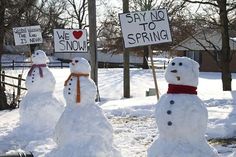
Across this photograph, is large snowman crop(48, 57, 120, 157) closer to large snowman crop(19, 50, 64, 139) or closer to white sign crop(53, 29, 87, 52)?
large snowman crop(19, 50, 64, 139)

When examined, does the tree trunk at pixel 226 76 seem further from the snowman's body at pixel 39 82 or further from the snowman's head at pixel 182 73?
the snowman's head at pixel 182 73

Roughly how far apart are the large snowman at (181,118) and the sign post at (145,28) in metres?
3.38

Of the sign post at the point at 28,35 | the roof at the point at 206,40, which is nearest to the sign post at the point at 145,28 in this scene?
the sign post at the point at 28,35

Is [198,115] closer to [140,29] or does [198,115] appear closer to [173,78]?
[173,78]

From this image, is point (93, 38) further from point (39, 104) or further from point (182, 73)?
point (182, 73)

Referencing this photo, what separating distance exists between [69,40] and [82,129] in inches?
196

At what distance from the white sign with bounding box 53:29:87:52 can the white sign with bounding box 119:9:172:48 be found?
2650mm

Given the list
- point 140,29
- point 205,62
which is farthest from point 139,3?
point 140,29

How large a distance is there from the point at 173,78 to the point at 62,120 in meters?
2.00

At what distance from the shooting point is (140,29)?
318 inches

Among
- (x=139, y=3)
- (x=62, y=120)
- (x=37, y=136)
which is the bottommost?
(x=37, y=136)

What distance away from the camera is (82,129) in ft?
19.3

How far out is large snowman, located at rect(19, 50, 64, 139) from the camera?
866 centimetres

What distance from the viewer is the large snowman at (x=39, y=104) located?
8656mm
